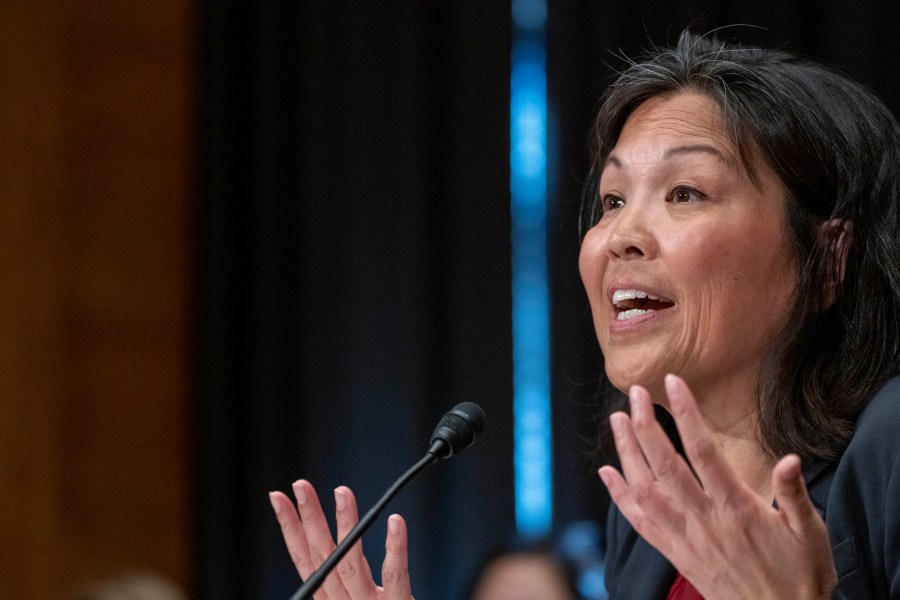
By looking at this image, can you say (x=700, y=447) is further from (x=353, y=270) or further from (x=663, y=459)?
(x=353, y=270)

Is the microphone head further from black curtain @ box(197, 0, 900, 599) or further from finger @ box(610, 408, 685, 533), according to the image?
black curtain @ box(197, 0, 900, 599)

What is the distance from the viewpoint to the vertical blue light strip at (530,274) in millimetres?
2988

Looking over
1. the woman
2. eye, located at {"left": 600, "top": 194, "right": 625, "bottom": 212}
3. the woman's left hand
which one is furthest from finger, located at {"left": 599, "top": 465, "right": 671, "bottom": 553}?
eye, located at {"left": 600, "top": 194, "right": 625, "bottom": 212}

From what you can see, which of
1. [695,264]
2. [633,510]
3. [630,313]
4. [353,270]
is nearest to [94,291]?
[353,270]

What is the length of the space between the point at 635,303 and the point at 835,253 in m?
0.31

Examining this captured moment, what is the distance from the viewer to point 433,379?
3.07 m

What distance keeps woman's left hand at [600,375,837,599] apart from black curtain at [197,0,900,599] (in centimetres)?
175

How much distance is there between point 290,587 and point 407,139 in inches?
53.5

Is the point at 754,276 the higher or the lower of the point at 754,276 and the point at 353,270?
the higher

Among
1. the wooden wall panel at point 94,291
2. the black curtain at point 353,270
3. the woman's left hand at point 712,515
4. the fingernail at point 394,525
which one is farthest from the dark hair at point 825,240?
the wooden wall panel at point 94,291

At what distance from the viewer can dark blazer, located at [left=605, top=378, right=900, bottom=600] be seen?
4.25 feet

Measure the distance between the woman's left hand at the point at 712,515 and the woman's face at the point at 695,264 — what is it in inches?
17.8

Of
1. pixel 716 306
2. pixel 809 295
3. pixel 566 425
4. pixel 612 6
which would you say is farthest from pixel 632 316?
pixel 612 6

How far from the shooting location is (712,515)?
1.14 m
